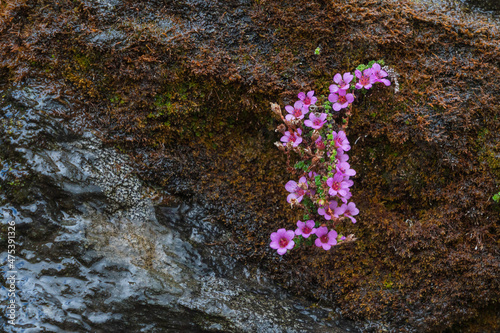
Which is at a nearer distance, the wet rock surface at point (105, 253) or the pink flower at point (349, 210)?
the wet rock surface at point (105, 253)

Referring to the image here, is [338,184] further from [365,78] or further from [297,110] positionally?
[365,78]

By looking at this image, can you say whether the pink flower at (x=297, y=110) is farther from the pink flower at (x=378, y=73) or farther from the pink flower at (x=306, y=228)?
the pink flower at (x=306, y=228)

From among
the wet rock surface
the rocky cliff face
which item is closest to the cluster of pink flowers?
the rocky cliff face

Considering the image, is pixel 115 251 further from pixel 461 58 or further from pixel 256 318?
pixel 461 58

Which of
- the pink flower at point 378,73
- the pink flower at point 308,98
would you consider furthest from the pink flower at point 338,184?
the pink flower at point 378,73

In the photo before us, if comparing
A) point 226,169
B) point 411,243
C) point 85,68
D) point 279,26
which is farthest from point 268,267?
point 85,68

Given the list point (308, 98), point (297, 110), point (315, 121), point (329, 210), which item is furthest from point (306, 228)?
point (308, 98)
